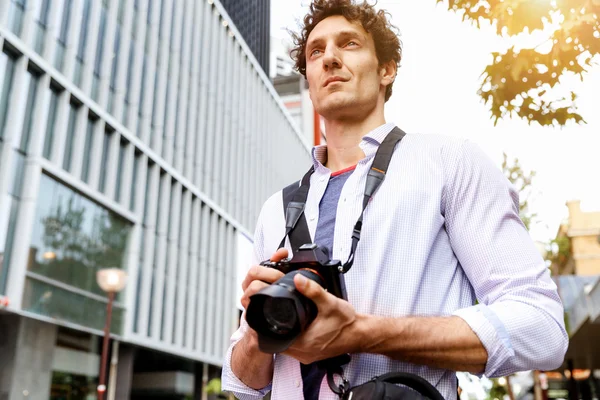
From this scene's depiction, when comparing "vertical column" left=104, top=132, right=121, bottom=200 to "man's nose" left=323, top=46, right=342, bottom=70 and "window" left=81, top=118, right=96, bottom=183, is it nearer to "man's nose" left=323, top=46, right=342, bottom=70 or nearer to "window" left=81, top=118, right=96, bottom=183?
"window" left=81, top=118, right=96, bottom=183

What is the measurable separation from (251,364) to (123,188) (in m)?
27.0

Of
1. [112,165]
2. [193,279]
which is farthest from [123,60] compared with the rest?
[193,279]

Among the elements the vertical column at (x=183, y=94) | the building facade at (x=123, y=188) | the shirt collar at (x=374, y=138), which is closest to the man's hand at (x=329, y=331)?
the shirt collar at (x=374, y=138)

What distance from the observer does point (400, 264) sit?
61.4 inches

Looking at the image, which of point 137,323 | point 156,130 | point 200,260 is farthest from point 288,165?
point 137,323

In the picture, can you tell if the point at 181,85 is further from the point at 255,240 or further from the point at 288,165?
the point at 255,240

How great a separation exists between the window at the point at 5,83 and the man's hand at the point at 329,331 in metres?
20.8

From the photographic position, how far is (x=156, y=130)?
30453 mm

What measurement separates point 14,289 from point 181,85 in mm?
16680

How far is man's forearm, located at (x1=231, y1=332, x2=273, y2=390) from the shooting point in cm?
162

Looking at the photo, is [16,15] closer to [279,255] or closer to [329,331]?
[279,255]

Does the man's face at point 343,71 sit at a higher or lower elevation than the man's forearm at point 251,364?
higher

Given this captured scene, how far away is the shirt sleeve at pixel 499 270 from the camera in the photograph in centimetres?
133

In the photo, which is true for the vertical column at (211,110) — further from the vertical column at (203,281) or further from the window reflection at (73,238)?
the window reflection at (73,238)
